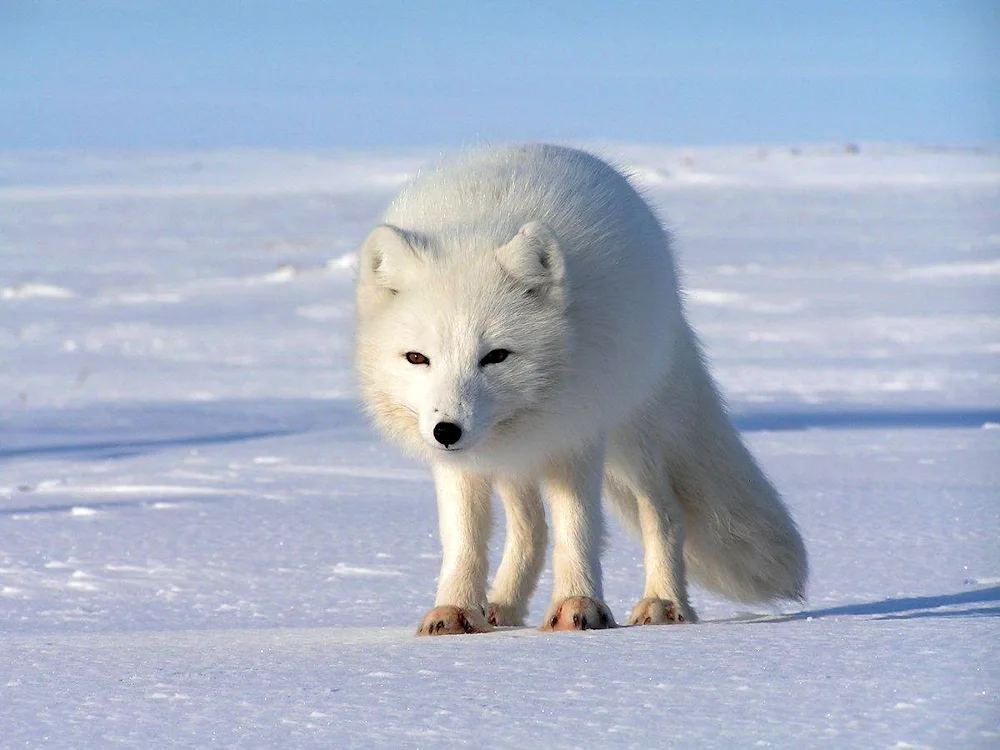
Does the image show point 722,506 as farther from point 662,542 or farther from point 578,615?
point 578,615

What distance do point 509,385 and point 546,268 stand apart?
266mm

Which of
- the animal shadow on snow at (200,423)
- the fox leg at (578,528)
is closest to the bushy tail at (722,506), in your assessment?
the fox leg at (578,528)

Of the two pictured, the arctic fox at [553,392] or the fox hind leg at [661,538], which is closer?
the arctic fox at [553,392]

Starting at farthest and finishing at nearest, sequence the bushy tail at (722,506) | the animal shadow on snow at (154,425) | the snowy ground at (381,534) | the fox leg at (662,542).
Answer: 1. the animal shadow on snow at (154,425)
2. the bushy tail at (722,506)
3. the fox leg at (662,542)
4. the snowy ground at (381,534)

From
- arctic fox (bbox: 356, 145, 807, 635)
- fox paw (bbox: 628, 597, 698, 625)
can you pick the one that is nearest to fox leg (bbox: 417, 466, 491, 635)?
arctic fox (bbox: 356, 145, 807, 635)

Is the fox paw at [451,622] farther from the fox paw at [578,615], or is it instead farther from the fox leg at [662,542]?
the fox leg at [662,542]

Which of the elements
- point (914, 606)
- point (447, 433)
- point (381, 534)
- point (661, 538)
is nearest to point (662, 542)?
point (661, 538)

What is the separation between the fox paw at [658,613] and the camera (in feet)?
10.8

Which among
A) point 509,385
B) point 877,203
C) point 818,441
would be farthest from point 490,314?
point 877,203

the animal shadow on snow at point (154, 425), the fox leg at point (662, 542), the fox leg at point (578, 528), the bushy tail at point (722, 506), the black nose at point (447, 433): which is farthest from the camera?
the animal shadow on snow at point (154, 425)

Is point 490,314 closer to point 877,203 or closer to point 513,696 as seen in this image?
point 513,696

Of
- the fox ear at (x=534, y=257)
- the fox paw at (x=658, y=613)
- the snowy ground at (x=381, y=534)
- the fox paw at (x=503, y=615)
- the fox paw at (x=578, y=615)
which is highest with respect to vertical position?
the fox ear at (x=534, y=257)

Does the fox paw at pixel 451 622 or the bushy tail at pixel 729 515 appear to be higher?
the bushy tail at pixel 729 515

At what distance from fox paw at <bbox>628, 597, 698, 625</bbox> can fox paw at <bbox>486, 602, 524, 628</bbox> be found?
11.3 inches
